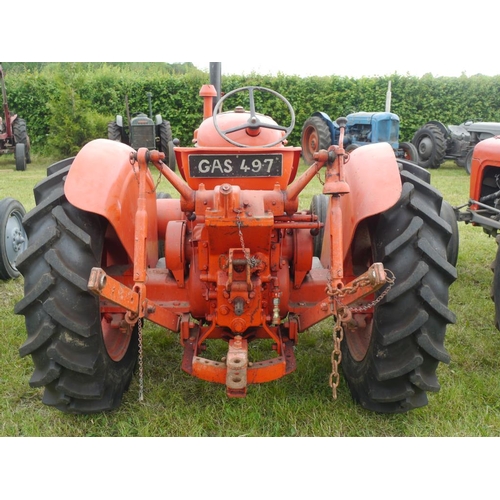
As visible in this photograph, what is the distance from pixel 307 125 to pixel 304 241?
36.0 ft

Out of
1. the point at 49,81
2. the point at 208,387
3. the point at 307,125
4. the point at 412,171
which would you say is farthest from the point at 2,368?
the point at 49,81

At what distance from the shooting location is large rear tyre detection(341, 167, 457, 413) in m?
2.45

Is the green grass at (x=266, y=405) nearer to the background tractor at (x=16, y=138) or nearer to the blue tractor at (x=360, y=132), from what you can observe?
the blue tractor at (x=360, y=132)

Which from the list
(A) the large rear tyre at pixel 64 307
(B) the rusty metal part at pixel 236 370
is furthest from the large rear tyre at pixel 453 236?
(A) the large rear tyre at pixel 64 307

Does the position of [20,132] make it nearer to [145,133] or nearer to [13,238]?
[145,133]

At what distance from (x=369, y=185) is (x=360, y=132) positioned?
1128 cm

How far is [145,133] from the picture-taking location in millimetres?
12539

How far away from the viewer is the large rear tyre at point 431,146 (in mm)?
13789

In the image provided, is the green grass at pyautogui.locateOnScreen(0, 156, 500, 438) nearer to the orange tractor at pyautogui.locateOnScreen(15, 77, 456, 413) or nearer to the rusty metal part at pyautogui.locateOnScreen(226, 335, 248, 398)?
the orange tractor at pyautogui.locateOnScreen(15, 77, 456, 413)

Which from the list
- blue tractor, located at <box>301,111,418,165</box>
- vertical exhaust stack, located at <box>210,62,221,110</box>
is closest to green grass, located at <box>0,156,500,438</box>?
vertical exhaust stack, located at <box>210,62,221,110</box>

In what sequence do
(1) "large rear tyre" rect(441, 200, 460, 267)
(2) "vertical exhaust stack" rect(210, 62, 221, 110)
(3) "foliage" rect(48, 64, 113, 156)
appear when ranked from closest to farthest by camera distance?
(2) "vertical exhaust stack" rect(210, 62, 221, 110) → (1) "large rear tyre" rect(441, 200, 460, 267) → (3) "foliage" rect(48, 64, 113, 156)

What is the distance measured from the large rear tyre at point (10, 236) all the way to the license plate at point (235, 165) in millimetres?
2580

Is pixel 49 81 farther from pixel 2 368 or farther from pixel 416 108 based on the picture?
Result: pixel 2 368

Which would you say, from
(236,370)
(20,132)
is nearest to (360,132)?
(20,132)
